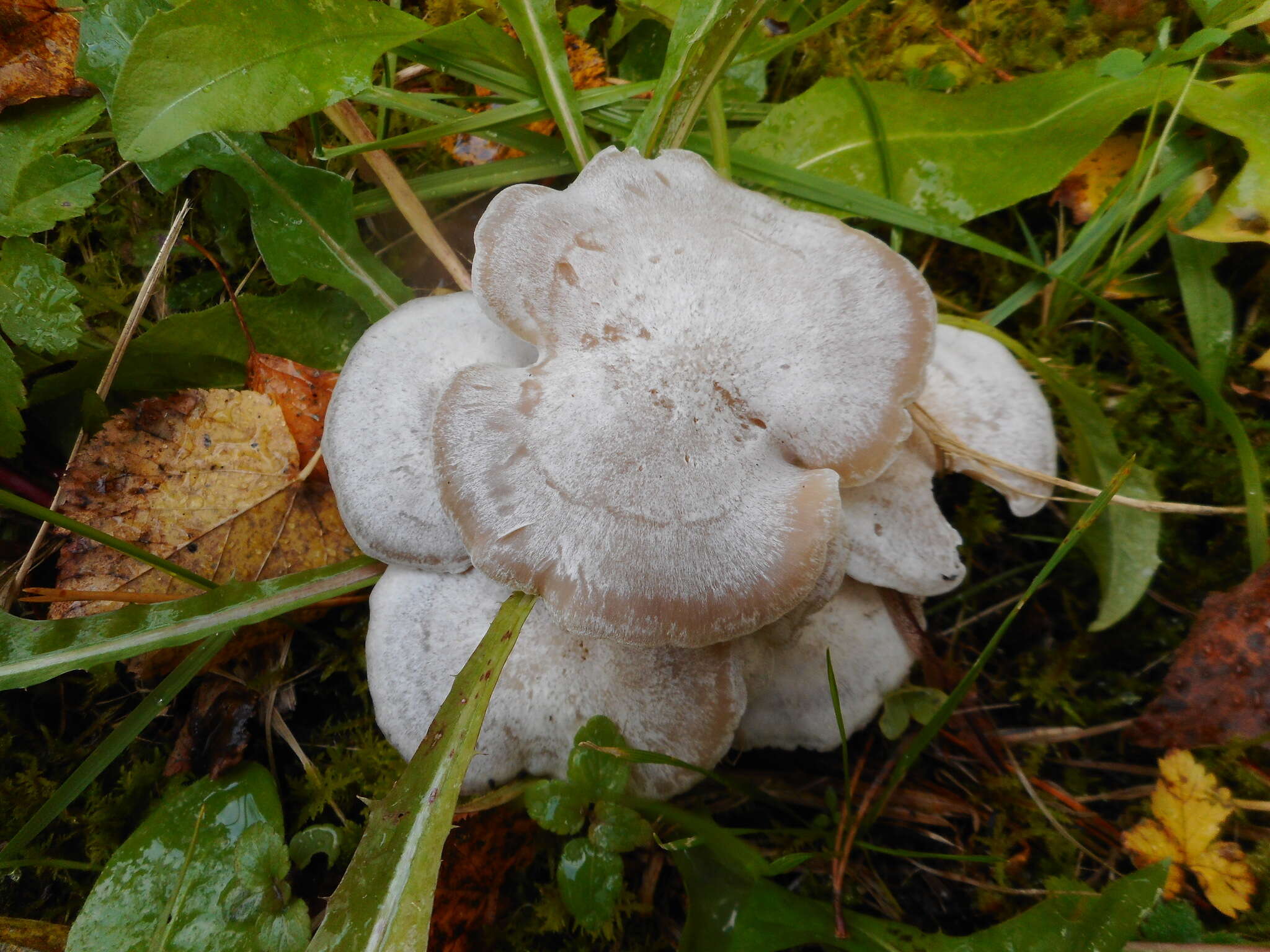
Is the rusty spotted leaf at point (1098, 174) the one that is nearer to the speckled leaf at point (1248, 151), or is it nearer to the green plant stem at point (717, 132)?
the speckled leaf at point (1248, 151)

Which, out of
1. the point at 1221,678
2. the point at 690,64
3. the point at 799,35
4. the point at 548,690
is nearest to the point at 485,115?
the point at 690,64

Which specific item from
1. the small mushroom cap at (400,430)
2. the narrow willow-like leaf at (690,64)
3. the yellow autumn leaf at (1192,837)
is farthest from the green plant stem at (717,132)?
the yellow autumn leaf at (1192,837)

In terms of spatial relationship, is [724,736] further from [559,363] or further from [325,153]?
[325,153]

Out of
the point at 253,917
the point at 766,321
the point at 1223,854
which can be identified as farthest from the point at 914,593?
the point at 253,917

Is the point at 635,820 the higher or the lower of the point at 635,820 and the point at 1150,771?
the higher

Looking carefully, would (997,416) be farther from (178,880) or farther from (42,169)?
(42,169)
